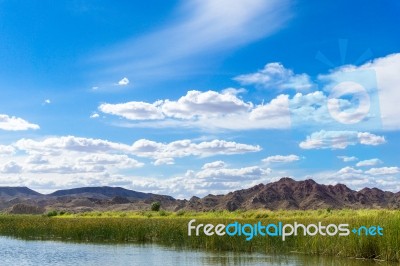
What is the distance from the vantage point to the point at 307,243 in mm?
24234

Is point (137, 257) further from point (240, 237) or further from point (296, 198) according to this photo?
point (296, 198)

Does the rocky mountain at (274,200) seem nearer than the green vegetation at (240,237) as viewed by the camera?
No

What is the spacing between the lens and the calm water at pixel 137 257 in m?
21.6

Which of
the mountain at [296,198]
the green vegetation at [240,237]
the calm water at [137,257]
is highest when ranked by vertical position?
the mountain at [296,198]

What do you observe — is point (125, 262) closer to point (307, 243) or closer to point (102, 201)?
point (307, 243)

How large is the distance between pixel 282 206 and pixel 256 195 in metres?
9.18

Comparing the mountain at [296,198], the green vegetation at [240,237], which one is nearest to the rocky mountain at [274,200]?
the mountain at [296,198]
